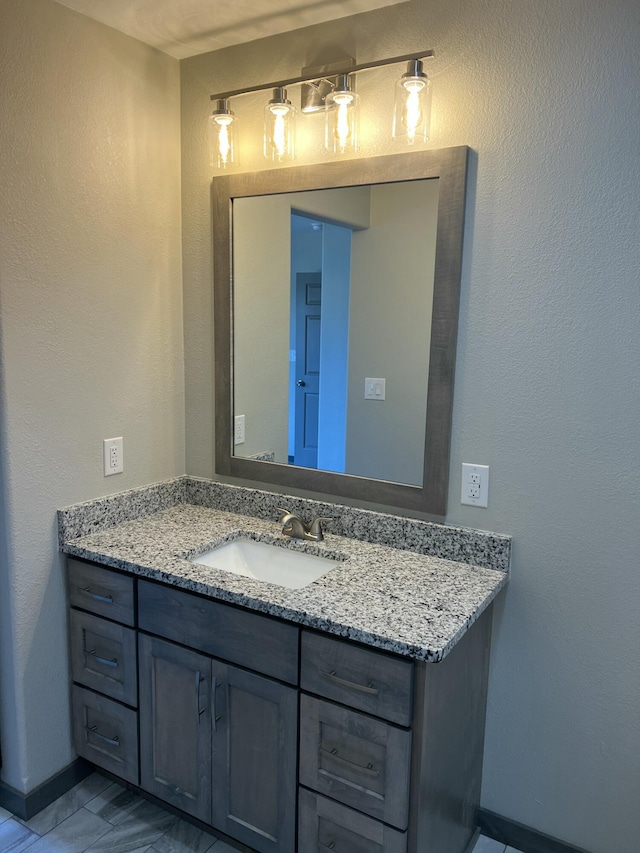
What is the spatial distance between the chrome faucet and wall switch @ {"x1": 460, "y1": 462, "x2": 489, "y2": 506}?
1.49 ft

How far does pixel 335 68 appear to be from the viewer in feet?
6.03

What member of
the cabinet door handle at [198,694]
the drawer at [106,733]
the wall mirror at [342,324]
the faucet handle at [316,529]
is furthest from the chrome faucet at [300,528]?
the drawer at [106,733]

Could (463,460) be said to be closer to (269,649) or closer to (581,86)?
(269,649)

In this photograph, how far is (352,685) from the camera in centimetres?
145

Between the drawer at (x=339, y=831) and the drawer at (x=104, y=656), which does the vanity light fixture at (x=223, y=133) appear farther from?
the drawer at (x=339, y=831)

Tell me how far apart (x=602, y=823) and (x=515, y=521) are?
0.86m

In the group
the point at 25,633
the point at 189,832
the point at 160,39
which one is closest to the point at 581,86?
the point at 160,39

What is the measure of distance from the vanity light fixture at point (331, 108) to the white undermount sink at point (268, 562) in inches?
48.3

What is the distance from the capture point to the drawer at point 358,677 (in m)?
1.38

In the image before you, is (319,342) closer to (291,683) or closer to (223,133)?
(223,133)

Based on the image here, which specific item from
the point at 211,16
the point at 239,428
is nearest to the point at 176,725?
the point at 239,428

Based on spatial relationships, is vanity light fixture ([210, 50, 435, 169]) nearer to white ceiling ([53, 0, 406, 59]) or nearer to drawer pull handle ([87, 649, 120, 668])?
white ceiling ([53, 0, 406, 59])

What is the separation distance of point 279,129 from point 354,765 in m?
1.78

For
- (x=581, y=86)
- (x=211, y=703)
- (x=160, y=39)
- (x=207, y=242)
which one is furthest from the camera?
(x=207, y=242)
